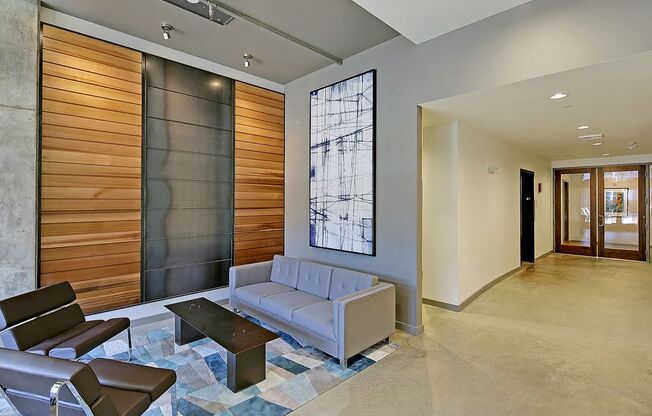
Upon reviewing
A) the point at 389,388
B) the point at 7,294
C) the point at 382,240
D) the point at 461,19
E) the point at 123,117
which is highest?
the point at 461,19

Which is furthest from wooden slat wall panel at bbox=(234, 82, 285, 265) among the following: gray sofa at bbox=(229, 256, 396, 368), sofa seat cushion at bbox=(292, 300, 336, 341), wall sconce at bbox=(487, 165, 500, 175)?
wall sconce at bbox=(487, 165, 500, 175)

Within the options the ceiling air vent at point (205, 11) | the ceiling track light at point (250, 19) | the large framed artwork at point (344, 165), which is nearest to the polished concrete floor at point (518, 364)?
the large framed artwork at point (344, 165)

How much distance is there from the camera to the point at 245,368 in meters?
2.57

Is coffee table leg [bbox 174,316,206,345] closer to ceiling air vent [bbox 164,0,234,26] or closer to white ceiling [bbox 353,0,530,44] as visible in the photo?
ceiling air vent [bbox 164,0,234,26]

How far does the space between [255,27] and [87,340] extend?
3.46m

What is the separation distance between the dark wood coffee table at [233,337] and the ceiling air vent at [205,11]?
307 cm

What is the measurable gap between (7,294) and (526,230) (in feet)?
30.1

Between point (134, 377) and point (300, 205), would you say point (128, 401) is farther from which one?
point (300, 205)

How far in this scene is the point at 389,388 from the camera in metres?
2.61

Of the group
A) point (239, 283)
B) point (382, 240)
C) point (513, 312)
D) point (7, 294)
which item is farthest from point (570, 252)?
point (7, 294)

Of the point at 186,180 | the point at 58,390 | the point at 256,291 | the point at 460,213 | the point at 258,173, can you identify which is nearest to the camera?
the point at 58,390

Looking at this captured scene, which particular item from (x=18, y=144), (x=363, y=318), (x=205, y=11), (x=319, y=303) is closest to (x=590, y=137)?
(x=363, y=318)

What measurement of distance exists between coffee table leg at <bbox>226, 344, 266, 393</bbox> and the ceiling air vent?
328 centimetres

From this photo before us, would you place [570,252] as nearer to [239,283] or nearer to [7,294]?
[239,283]
